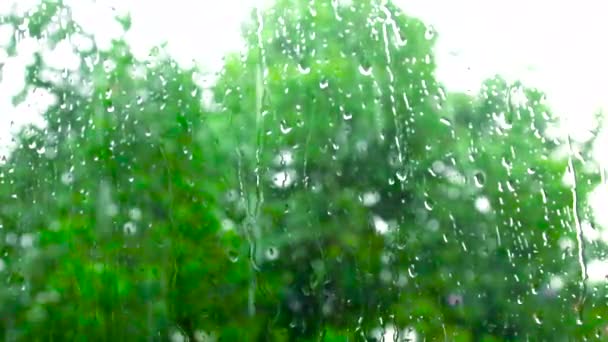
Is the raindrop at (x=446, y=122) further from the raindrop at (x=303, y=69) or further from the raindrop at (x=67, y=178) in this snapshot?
the raindrop at (x=67, y=178)

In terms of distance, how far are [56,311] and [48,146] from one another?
529 mm

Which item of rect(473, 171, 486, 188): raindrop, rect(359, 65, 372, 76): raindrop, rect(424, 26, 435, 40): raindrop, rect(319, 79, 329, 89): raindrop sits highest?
rect(424, 26, 435, 40): raindrop

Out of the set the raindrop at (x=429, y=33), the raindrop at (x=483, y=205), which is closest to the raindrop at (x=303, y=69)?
the raindrop at (x=429, y=33)

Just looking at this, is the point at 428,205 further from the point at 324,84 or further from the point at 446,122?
the point at 324,84

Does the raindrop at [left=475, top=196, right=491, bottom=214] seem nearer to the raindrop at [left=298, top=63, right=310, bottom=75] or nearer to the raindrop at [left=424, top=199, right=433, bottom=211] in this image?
the raindrop at [left=424, top=199, right=433, bottom=211]

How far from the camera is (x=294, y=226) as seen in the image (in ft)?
8.23

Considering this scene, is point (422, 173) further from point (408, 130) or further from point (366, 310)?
point (366, 310)

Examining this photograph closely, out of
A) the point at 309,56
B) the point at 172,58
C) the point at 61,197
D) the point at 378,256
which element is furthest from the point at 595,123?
the point at 61,197

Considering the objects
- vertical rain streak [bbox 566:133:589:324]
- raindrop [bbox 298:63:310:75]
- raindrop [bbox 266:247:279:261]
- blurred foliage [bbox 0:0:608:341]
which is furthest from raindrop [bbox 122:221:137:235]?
vertical rain streak [bbox 566:133:589:324]

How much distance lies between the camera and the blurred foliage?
7.98 ft

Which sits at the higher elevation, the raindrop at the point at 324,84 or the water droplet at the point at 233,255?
the raindrop at the point at 324,84

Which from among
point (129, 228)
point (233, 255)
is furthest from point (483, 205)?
point (129, 228)

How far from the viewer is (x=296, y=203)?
2525 mm

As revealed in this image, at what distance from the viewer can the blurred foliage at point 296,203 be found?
7.98 ft
